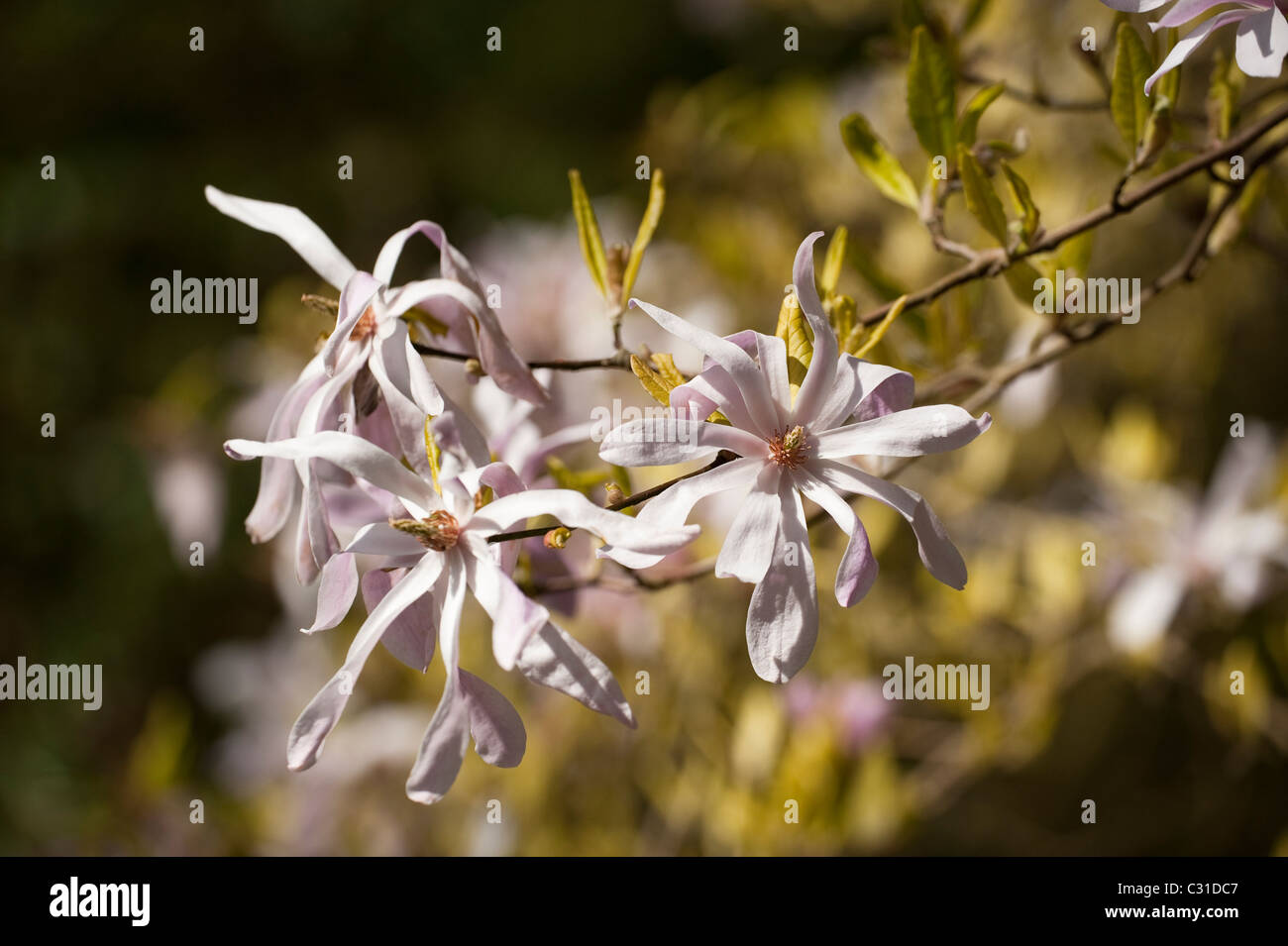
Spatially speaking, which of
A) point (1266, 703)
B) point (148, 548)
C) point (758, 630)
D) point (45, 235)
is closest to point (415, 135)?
point (45, 235)

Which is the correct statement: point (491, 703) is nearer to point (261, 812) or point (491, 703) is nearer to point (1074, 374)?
point (261, 812)

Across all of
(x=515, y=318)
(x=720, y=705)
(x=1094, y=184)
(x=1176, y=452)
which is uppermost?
(x=1094, y=184)

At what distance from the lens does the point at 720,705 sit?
3.26 feet

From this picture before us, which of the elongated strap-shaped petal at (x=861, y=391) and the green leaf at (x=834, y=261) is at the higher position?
the green leaf at (x=834, y=261)

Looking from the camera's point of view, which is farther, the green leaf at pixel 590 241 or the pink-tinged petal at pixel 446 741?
the green leaf at pixel 590 241

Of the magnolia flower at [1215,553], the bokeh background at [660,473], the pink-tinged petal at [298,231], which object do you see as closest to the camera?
the pink-tinged petal at [298,231]

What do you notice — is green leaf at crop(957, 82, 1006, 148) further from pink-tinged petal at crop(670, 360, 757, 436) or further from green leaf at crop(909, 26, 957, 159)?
pink-tinged petal at crop(670, 360, 757, 436)

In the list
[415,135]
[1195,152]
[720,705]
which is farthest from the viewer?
[415,135]

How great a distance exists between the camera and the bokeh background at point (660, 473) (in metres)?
0.87

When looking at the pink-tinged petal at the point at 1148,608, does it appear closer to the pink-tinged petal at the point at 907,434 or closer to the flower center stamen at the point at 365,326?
the pink-tinged petal at the point at 907,434

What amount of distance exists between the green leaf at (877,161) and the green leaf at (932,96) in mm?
27

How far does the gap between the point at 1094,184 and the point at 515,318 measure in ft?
1.96

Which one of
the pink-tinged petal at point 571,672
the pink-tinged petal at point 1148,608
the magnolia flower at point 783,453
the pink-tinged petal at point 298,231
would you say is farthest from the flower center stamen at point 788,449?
the pink-tinged petal at point 1148,608

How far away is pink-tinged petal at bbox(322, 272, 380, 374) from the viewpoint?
41 cm
